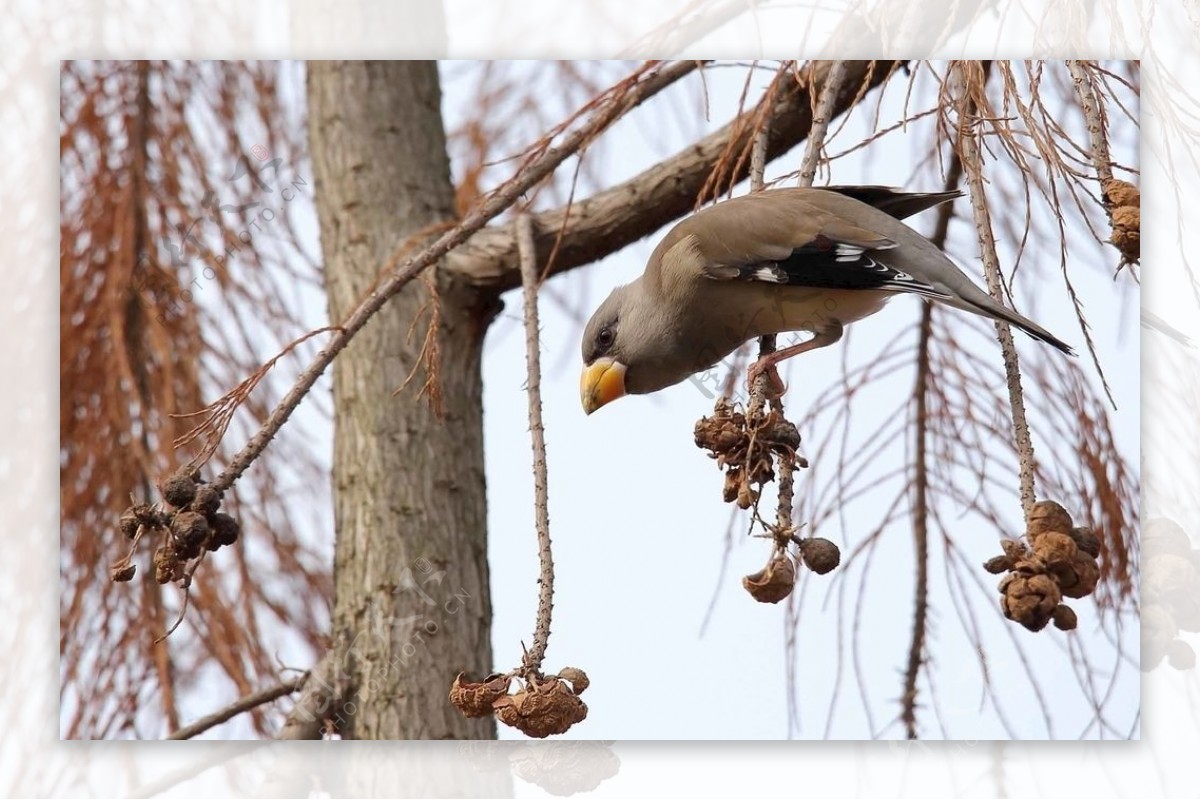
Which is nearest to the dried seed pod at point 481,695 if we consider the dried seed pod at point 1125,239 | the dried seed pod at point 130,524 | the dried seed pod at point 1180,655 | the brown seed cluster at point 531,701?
the brown seed cluster at point 531,701

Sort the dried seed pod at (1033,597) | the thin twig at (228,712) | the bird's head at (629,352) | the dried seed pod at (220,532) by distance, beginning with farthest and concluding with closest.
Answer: the thin twig at (228,712)
the bird's head at (629,352)
the dried seed pod at (220,532)
the dried seed pod at (1033,597)

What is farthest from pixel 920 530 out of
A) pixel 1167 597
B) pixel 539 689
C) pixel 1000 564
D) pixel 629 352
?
pixel 539 689

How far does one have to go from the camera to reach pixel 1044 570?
55.9 inches

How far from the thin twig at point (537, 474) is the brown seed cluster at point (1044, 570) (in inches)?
17.2

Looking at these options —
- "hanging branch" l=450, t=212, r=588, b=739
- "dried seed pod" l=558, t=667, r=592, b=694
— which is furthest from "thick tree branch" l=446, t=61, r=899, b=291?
"dried seed pod" l=558, t=667, r=592, b=694

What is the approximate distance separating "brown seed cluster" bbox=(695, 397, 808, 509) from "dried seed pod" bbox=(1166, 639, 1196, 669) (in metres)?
0.84

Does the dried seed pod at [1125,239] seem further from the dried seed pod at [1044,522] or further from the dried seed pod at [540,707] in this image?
the dried seed pod at [540,707]

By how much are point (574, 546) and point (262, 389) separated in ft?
1.85

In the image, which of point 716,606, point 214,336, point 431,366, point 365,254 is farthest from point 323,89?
point 716,606

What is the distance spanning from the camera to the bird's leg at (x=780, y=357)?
1.75 metres

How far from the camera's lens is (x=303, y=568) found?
7.29 ft

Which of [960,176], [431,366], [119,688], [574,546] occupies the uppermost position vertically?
[960,176]

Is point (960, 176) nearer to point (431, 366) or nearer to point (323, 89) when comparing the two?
point (431, 366)

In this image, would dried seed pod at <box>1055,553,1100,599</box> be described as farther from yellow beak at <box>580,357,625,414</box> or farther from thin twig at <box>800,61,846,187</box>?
yellow beak at <box>580,357,625,414</box>
